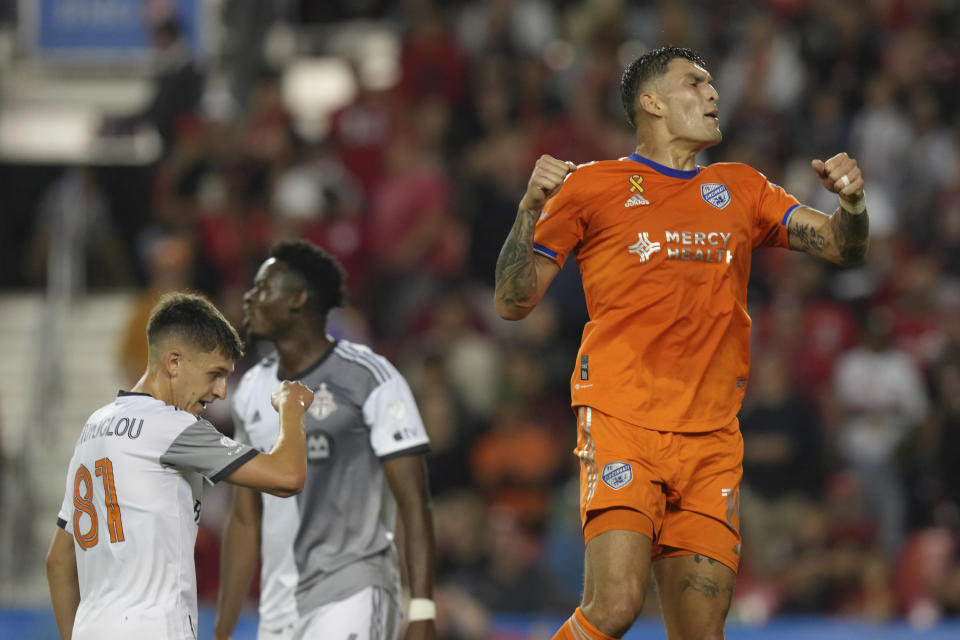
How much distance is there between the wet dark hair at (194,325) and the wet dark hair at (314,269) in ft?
4.08

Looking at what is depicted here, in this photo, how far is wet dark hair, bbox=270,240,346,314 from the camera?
21.8 feet

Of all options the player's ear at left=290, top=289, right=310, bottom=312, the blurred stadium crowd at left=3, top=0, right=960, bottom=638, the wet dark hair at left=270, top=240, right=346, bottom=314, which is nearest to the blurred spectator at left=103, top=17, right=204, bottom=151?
the blurred stadium crowd at left=3, top=0, right=960, bottom=638

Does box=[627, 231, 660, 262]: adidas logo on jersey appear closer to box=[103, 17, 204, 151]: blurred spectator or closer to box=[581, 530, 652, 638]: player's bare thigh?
box=[581, 530, 652, 638]: player's bare thigh

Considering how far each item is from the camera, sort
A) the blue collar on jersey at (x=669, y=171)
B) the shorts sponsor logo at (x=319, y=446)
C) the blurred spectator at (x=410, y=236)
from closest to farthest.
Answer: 1. the blue collar on jersey at (x=669, y=171)
2. the shorts sponsor logo at (x=319, y=446)
3. the blurred spectator at (x=410, y=236)

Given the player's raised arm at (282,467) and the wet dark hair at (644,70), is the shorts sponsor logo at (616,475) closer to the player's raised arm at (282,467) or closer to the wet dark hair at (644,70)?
the player's raised arm at (282,467)

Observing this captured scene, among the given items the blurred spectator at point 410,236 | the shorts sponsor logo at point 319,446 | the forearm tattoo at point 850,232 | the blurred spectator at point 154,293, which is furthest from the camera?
the blurred spectator at point 410,236

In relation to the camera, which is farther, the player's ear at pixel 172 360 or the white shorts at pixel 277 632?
the white shorts at pixel 277 632

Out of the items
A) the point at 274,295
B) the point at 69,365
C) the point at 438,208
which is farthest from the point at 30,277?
the point at 274,295

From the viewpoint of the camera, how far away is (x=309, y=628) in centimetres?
620

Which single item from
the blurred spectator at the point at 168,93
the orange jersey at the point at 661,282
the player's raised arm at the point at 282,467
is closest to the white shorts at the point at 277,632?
the player's raised arm at the point at 282,467

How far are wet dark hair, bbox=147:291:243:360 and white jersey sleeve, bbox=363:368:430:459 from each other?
104cm

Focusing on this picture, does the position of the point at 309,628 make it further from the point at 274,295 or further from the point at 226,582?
the point at 274,295

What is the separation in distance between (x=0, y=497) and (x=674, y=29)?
6.93m

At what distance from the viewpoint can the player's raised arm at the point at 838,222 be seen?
218 inches
